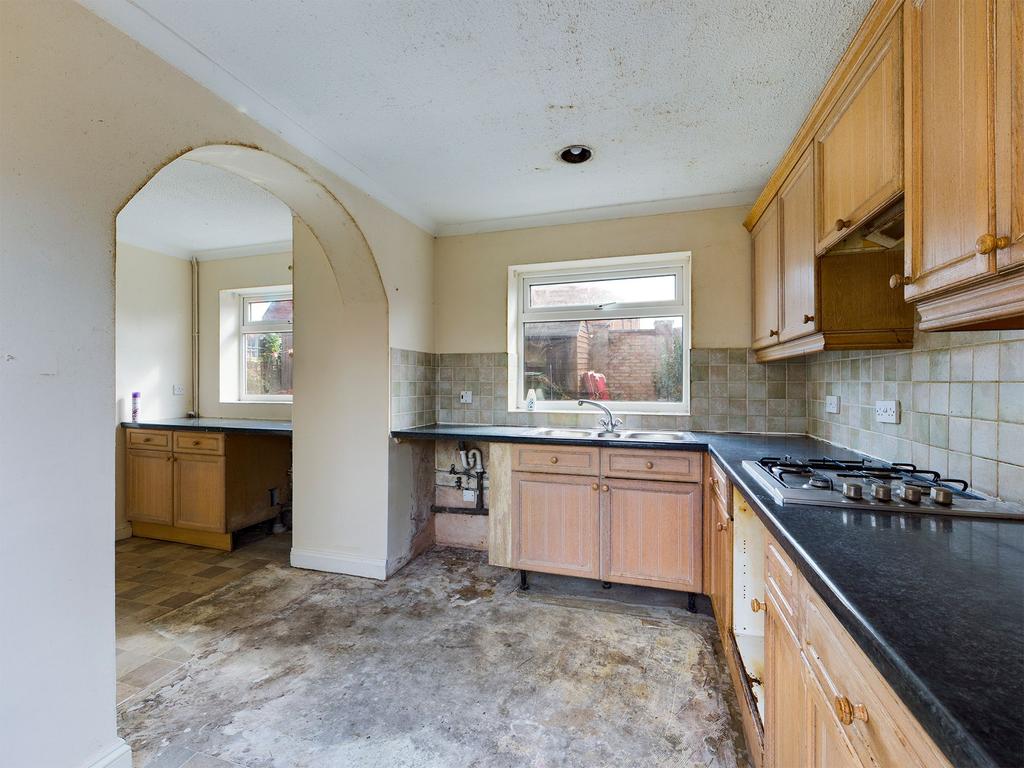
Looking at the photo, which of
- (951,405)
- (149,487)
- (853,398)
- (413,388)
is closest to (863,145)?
(951,405)

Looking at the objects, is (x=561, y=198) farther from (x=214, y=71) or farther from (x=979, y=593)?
(x=979, y=593)

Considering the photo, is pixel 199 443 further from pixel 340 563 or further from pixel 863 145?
pixel 863 145

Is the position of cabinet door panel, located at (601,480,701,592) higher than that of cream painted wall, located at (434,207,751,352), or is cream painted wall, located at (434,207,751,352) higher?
cream painted wall, located at (434,207,751,352)

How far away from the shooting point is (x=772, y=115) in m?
1.97

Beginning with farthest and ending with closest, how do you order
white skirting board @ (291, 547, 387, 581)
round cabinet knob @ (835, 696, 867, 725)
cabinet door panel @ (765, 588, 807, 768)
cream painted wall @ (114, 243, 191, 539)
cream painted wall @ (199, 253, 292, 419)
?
cream painted wall @ (199, 253, 292, 419)
cream painted wall @ (114, 243, 191, 539)
white skirting board @ (291, 547, 387, 581)
cabinet door panel @ (765, 588, 807, 768)
round cabinet knob @ (835, 696, 867, 725)

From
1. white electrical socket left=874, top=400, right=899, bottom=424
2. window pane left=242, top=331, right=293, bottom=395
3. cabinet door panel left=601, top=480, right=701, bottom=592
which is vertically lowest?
cabinet door panel left=601, top=480, right=701, bottom=592

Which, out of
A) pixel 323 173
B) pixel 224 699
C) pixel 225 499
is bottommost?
pixel 224 699

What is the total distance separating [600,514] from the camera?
2500 millimetres

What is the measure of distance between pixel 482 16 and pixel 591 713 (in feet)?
7.84

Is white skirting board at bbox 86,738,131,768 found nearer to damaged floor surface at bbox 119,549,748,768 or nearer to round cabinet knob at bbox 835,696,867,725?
damaged floor surface at bbox 119,549,748,768

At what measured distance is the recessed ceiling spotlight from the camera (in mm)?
2261

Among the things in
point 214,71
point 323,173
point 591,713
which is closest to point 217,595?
point 591,713

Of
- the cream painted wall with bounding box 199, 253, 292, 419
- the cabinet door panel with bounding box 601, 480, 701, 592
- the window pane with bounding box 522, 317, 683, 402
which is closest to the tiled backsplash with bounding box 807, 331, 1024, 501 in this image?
the cabinet door panel with bounding box 601, 480, 701, 592

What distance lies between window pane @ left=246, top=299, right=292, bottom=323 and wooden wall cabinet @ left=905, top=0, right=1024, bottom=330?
4.10 meters
